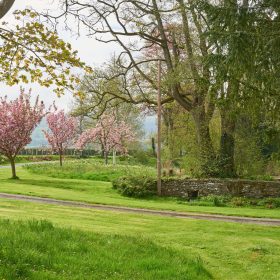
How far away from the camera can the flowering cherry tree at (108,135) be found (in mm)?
46750

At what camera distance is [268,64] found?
1016 centimetres

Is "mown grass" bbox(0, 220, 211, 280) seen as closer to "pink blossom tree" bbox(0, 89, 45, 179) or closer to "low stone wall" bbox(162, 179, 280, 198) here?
"low stone wall" bbox(162, 179, 280, 198)

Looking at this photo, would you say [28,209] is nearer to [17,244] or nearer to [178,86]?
[17,244]

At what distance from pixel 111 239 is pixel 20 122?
21729mm

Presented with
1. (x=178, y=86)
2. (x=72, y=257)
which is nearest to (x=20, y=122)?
(x=178, y=86)

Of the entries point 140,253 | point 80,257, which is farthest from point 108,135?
point 80,257

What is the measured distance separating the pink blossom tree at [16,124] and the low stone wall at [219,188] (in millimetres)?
10509

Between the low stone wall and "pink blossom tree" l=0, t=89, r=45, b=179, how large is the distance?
1051 cm

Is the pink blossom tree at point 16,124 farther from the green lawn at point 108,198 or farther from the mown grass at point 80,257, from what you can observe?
the mown grass at point 80,257

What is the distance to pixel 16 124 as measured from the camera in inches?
1105

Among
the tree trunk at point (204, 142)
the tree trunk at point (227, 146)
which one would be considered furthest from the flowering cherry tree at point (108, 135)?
the tree trunk at point (227, 146)

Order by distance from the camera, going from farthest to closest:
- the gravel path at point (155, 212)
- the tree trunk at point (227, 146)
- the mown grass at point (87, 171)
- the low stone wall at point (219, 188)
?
the mown grass at point (87, 171), the tree trunk at point (227, 146), the low stone wall at point (219, 188), the gravel path at point (155, 212)

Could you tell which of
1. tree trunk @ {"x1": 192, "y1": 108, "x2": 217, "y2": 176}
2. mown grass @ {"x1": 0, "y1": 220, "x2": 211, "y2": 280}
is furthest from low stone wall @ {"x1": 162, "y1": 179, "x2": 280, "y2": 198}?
mown grass @ {"x1": 0, "y1": 220, "x2": 211, "y2": 280}

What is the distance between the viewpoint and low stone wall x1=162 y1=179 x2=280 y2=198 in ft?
71.2
